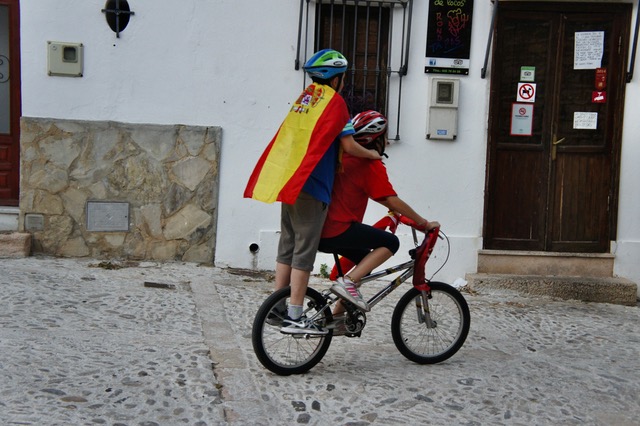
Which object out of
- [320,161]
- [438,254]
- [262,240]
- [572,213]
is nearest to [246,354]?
[320,161]

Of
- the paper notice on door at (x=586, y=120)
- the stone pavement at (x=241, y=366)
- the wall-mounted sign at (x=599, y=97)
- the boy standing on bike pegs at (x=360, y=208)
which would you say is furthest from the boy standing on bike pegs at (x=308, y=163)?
the wall-mounted sign at (x=599, y=97)

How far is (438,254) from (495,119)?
Result: 139 cm

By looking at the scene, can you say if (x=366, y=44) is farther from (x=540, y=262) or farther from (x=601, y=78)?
(x=540, y=262)

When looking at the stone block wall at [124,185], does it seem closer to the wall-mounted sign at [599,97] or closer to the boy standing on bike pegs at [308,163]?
the boy standing on bike pegs at [308,163]

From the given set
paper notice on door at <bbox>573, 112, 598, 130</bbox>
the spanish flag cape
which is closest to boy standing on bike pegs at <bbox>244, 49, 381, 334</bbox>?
the spanish flag cape

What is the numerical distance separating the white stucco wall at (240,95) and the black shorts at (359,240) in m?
2.75

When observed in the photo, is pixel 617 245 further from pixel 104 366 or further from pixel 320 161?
pixel 104 366

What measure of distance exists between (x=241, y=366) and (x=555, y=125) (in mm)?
4257

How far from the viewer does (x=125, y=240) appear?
283 inches

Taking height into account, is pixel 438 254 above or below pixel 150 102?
below

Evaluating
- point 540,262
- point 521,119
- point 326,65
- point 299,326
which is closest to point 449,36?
point 521,119

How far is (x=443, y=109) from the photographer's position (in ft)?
23.7

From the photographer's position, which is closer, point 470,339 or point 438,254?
point 470,339

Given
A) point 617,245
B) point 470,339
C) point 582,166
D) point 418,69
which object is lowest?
point 470,339
